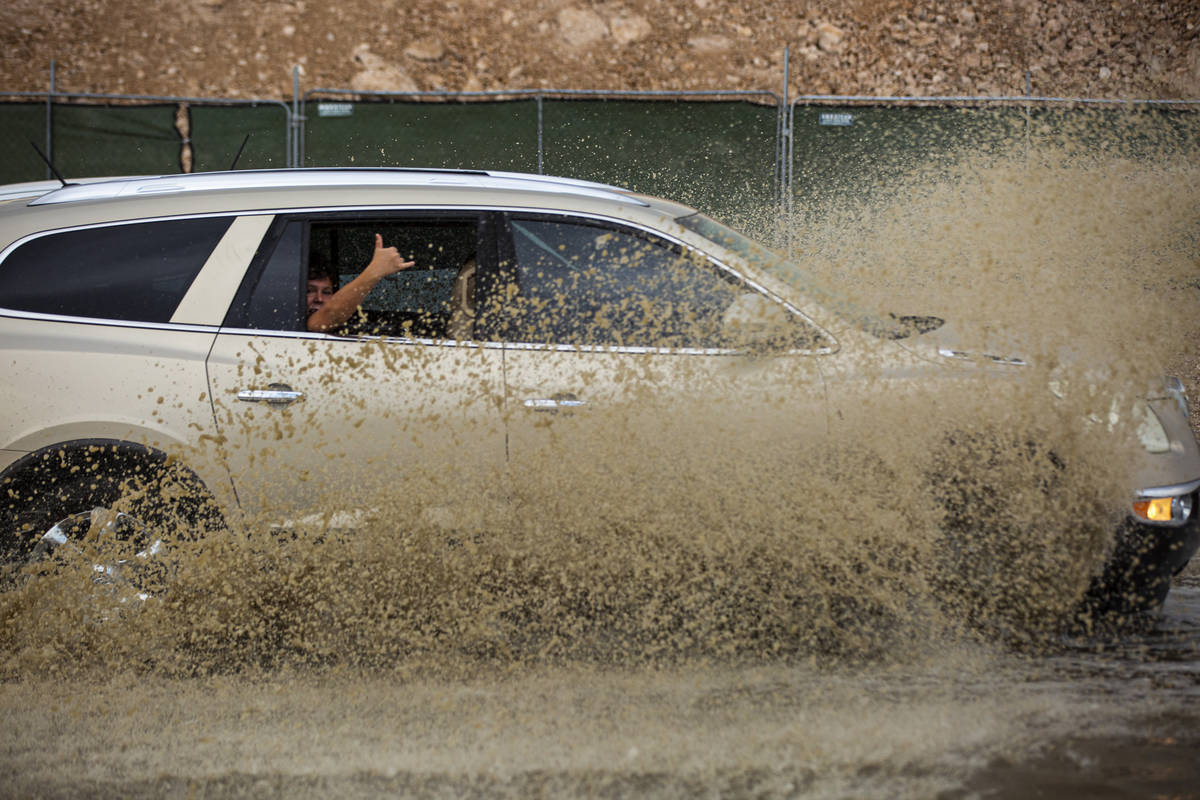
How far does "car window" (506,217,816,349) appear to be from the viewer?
398 centimetres

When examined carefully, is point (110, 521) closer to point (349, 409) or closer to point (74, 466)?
point (74, 466)

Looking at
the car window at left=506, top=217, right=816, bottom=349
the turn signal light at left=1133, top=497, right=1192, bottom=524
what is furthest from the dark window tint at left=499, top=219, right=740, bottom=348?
the turn signal light at left=1133, top=497, right=1192, bottom=524

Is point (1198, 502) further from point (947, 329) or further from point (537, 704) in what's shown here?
point (537, 704)

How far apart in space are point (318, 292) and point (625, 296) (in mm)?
1282

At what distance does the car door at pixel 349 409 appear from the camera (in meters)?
4.02

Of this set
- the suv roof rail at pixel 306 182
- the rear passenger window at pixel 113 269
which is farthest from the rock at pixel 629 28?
the rear passenger window at pixel 113 269

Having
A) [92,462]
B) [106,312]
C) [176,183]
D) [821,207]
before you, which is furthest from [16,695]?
[821,207]

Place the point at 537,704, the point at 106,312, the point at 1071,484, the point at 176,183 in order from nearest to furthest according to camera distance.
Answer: the point at 537,704 < the point at 1071,484 < the point at 106,312 < the point at 176,183

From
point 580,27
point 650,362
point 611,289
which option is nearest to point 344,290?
point 611,289

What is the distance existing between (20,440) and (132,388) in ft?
1.51

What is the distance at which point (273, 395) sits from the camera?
13.4 feet

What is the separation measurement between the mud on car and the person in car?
6 centimetres

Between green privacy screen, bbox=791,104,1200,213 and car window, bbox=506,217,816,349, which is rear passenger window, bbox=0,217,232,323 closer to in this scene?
car window, bbox=506,217,816,349

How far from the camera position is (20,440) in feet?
13.2
